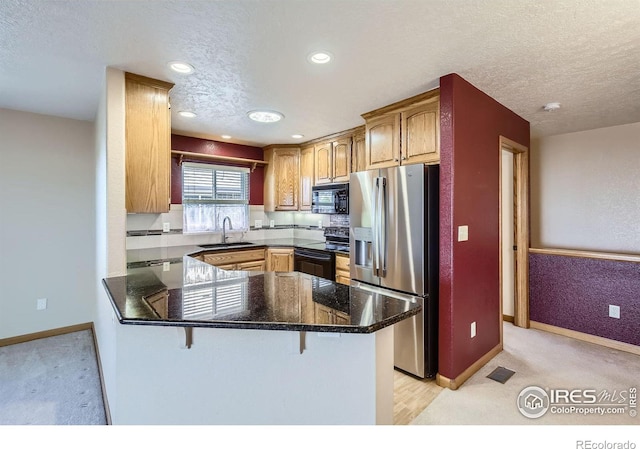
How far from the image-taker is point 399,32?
5.70 ft

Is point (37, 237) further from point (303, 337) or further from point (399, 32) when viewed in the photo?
point (399, 32)

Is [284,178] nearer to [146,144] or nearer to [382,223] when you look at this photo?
[382,223]

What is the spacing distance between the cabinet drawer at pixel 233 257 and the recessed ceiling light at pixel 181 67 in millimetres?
2117

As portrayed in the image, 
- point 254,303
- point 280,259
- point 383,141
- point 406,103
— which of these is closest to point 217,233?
point 280,259

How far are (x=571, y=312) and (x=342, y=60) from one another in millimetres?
3681

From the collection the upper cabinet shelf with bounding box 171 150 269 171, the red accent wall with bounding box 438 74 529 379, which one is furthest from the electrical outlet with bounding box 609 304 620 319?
the upper cabinet shelf with bounding box 171 150 269 171

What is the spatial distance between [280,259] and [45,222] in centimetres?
267

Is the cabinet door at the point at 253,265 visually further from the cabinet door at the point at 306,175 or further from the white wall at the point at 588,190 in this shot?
the white wall at the point at 588,190

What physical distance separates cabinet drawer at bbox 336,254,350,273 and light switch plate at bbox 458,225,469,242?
1.34 metres

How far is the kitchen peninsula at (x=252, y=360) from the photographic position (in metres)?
1.39

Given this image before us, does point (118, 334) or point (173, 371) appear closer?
point (173, 371)

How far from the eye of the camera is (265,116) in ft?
10.6
